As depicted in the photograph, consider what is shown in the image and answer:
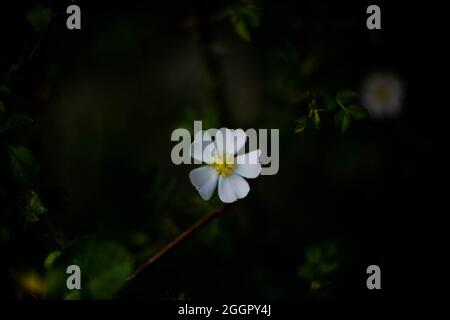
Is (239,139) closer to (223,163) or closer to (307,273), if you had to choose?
(223,163)

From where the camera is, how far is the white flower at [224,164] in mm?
1315

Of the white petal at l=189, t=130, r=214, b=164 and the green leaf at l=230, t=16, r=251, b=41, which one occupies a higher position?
Result: the green leaf at l=230, t=16, r=251, b=41

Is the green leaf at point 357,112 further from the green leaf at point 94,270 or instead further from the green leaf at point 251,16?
the green leaf at point 94,270

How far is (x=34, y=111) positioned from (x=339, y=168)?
5.33 feet

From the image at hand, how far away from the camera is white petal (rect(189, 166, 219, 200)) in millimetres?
1322

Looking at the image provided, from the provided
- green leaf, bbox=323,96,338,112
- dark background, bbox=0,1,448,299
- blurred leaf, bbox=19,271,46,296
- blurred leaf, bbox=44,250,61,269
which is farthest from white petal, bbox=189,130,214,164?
blurred leaf, bbox=19,271,46,296

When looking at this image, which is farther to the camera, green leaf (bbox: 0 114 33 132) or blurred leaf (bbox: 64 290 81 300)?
blurred leaf (bbox: 64 290 81 300)

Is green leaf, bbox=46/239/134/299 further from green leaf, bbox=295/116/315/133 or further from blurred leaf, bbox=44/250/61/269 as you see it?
green leaf, bbox=295/116/315/133

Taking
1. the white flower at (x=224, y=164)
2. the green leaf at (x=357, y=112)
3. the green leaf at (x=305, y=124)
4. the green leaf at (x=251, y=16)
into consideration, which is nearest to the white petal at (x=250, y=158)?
the white flower at (x=224, y=164)

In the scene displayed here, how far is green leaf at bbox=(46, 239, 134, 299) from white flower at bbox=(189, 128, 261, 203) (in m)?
0.34

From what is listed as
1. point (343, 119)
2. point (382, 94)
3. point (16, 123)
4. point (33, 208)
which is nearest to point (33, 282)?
point (33, 208)

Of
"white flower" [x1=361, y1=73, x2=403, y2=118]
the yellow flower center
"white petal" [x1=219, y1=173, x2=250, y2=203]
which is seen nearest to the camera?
"white petal" [x1=219, y1=173, x2=250, y2=203]
